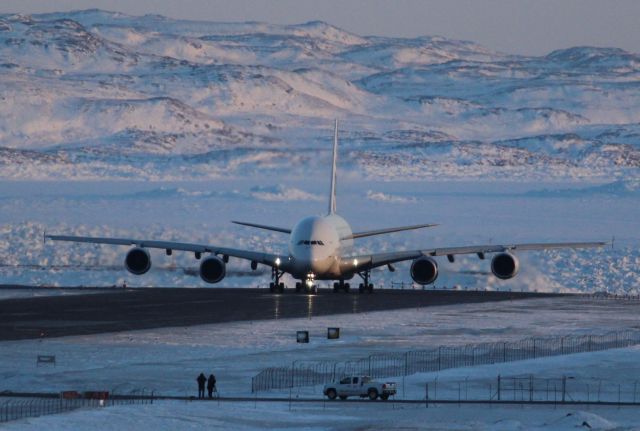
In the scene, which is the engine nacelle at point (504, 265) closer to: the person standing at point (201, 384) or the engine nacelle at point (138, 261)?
Answer: the engine nacelle at point (138, 261)

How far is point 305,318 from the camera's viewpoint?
90.5 m

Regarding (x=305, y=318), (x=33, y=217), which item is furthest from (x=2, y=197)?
(x=305, y=318)

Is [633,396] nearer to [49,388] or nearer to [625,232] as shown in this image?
[49,388]

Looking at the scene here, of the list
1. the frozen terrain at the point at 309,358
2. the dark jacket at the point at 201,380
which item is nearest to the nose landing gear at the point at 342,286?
the frozen terrain at the point at 309,358

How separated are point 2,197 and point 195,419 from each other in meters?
143

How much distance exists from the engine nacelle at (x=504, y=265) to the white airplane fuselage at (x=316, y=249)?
347 inches

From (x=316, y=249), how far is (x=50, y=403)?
45184mm

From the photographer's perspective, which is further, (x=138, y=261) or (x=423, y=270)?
(x=138, y=261)

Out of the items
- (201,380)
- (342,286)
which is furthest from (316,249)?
(201,380)

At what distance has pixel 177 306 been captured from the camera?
324 ft


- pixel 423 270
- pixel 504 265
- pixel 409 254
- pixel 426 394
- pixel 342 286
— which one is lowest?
pixel 426 394

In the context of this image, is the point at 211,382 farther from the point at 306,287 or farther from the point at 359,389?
the point at 306,287

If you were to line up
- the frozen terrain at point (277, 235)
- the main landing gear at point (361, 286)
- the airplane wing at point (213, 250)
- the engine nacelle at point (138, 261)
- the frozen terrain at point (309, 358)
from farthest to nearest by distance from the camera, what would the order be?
the frozen terrain at point (277, 235)
the main landing gear at point (361, 286)
the engine nacelle at point (138, 261)
the airplane wing at point (213, 250)
the frozen terrain at point (309, 358)

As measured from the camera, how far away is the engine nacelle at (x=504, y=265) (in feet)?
350
